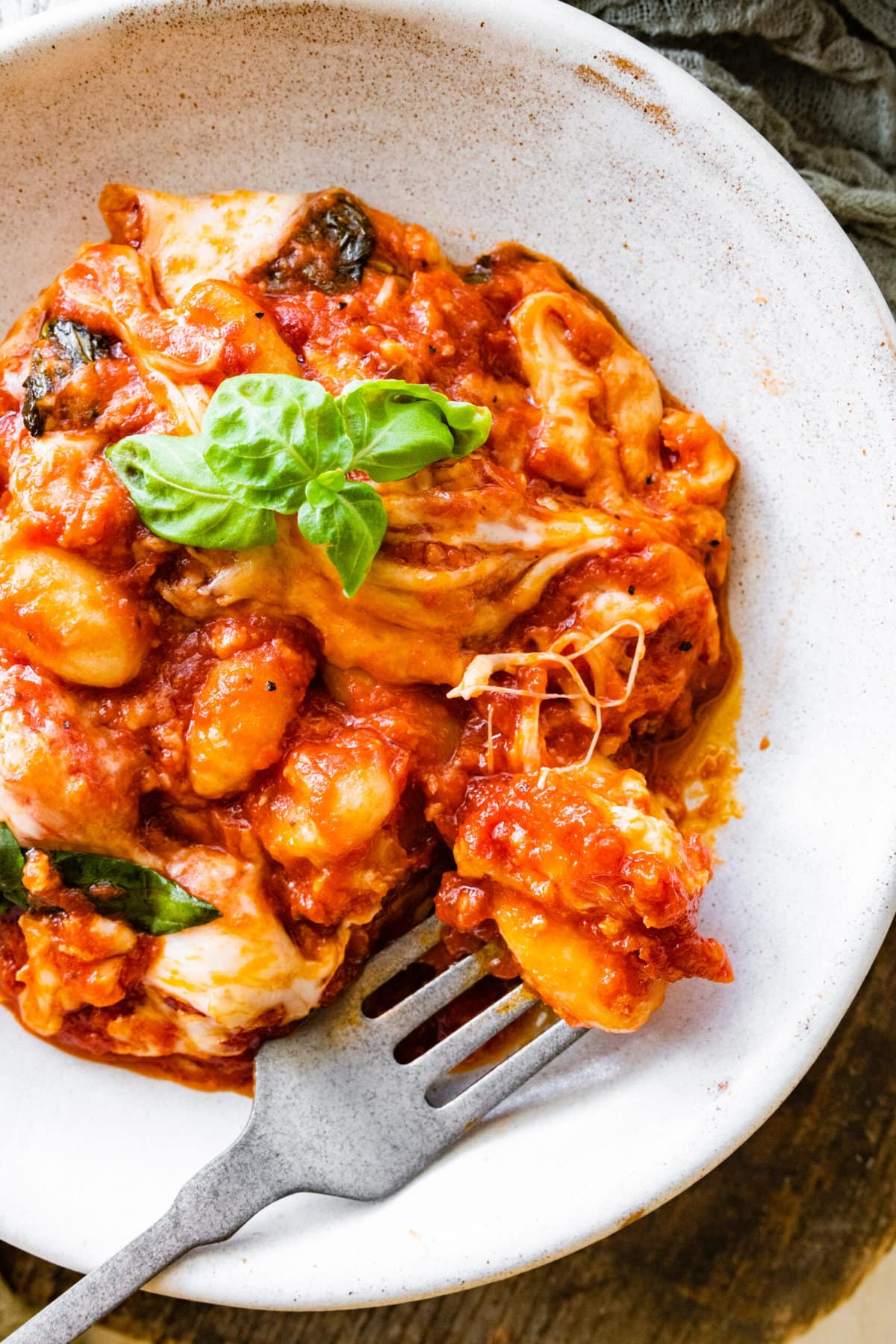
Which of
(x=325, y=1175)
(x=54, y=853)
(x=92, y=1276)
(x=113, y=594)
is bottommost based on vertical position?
(x=92, y=1276)

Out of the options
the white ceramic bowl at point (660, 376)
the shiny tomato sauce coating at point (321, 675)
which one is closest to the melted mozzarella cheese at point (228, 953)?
the shiny tomato sauce coating at point (321, 675)

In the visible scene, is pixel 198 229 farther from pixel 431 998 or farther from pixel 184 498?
pixel 431 998

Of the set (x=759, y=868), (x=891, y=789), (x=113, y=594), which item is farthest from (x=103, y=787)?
(x=891, y=789)

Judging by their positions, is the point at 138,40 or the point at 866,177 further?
the point at 866,177

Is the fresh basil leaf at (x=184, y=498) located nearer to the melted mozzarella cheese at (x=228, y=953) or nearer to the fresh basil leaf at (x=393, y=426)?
the fresh basil leaf at (x=393, y=426)

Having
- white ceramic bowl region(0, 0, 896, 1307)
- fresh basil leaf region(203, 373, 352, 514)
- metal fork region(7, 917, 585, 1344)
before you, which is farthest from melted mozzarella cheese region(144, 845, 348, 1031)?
fresh basil leaf region(203, 373, 352, 514)

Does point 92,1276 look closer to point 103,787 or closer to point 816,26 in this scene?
point 103,787

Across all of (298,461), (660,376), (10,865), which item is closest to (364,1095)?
(10,865)
